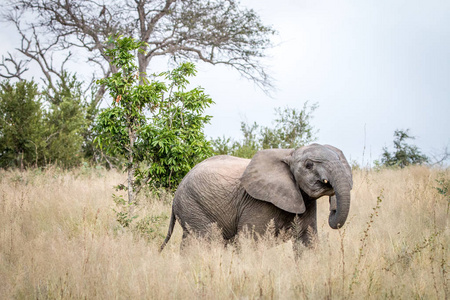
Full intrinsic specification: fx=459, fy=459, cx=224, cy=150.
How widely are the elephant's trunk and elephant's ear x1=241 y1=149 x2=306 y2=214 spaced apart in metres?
0.51

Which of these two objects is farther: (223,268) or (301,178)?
(301,178)

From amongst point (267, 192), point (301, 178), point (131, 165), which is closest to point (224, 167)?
point (267, 192)

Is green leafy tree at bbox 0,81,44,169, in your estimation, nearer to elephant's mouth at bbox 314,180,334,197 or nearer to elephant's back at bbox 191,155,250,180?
elephant's back at bbox 191,155,250,180

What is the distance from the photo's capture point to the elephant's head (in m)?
4.38

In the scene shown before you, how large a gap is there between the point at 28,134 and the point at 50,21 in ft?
25.3

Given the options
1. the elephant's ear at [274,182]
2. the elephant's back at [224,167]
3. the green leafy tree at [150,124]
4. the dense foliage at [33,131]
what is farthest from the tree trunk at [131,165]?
the dense foliage at [33,131]

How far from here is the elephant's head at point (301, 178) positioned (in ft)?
14.4

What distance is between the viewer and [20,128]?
1504 centimetres

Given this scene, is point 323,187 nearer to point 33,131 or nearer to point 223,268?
point 223,268

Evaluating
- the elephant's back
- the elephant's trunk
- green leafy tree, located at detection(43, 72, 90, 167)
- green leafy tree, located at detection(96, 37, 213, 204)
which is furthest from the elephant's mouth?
green leafy tree, located at detection(43, 72, 90, 167)

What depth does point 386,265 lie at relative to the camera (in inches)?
185

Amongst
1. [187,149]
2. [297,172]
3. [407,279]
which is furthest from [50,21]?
[407,279]

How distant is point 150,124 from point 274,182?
4055 millimetres

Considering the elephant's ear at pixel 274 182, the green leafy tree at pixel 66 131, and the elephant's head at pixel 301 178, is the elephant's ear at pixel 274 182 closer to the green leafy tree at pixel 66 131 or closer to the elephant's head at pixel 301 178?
the elephant's head at pixel 301 178
